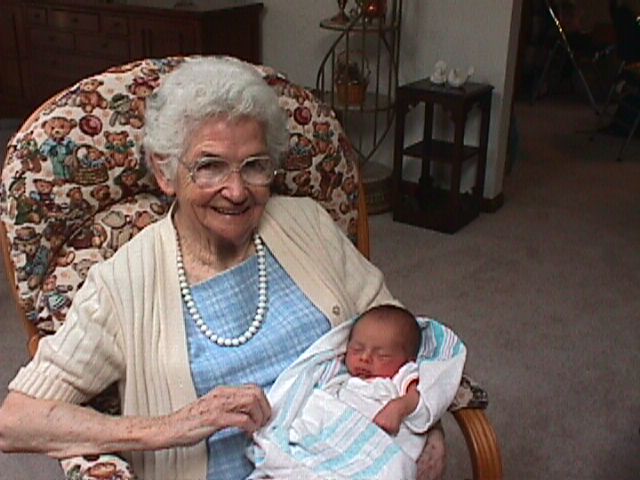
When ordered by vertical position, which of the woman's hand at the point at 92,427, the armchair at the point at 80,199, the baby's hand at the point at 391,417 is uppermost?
the armchair at the point at 80,199

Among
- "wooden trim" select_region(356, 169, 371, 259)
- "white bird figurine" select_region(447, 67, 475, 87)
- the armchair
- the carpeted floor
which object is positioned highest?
the armchair

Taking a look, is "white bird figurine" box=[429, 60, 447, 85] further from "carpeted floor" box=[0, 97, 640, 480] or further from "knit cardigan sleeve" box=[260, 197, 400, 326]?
"knit cardigan sleeve" box=[260, 197, 400, 326]

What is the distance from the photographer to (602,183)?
4.39 m

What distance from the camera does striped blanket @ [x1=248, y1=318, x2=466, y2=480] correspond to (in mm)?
1248

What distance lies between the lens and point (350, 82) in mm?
3697

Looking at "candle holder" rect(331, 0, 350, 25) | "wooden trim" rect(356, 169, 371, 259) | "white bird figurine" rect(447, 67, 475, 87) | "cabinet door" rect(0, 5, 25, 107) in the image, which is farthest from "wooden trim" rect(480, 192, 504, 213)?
"cabinet door" rect(0, 5, 25, 107)

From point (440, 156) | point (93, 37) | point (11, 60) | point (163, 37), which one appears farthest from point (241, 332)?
point (11, 60)

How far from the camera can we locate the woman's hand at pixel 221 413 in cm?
119

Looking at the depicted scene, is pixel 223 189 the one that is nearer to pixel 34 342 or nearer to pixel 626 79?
pixel 34 342

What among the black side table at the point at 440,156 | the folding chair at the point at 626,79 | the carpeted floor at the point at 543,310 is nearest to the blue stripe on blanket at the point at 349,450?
the carpeted floor at the point at 543,310

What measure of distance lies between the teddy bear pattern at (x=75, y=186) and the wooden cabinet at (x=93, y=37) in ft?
8.71

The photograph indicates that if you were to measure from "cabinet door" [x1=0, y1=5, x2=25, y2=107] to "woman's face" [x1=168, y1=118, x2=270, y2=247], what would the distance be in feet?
12.9

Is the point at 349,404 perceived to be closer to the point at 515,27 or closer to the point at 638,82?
the point at 515,27

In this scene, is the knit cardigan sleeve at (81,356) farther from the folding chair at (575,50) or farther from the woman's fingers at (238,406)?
the folding chair at (575,50)
